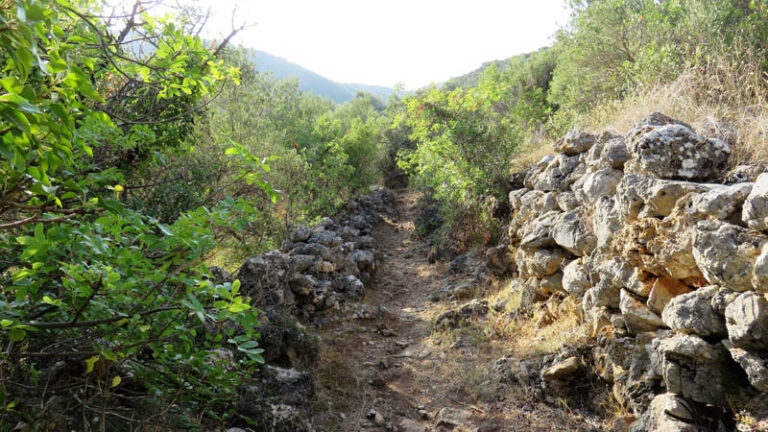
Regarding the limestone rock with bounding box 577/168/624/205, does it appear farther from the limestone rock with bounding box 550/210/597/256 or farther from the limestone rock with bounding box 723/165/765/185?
the limestone rock with bounding box 723/165/765/185

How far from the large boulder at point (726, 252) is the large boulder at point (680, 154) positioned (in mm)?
1126

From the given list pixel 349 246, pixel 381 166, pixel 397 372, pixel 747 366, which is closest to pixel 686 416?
pixel 747 366

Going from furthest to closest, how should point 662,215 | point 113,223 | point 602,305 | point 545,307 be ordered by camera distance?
point 545,307, point 602,305, point 662,215, point 113,223

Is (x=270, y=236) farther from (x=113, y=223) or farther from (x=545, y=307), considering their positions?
(x=113, y=223)

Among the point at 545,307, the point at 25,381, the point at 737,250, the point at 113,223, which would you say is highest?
the point at 113,223

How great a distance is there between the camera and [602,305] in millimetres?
4883

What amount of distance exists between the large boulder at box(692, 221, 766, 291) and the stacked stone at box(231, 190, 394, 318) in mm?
4813

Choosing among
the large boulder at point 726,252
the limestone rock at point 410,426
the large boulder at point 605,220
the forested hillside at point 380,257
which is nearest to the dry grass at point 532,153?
the forested hillside at point 380,257

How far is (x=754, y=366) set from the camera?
10.1ft

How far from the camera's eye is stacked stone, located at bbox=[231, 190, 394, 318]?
20.3 feet

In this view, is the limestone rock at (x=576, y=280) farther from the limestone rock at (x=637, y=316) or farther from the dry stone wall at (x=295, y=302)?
the dry stone wall at (x=295, y=302)

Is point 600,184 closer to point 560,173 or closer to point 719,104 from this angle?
point 560,173

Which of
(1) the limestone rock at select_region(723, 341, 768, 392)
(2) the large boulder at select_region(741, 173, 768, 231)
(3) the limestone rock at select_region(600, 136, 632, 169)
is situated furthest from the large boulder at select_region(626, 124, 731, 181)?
(1) the limestone rock at select_region(723, 341, 768, 392)

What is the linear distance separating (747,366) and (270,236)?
774 cm
